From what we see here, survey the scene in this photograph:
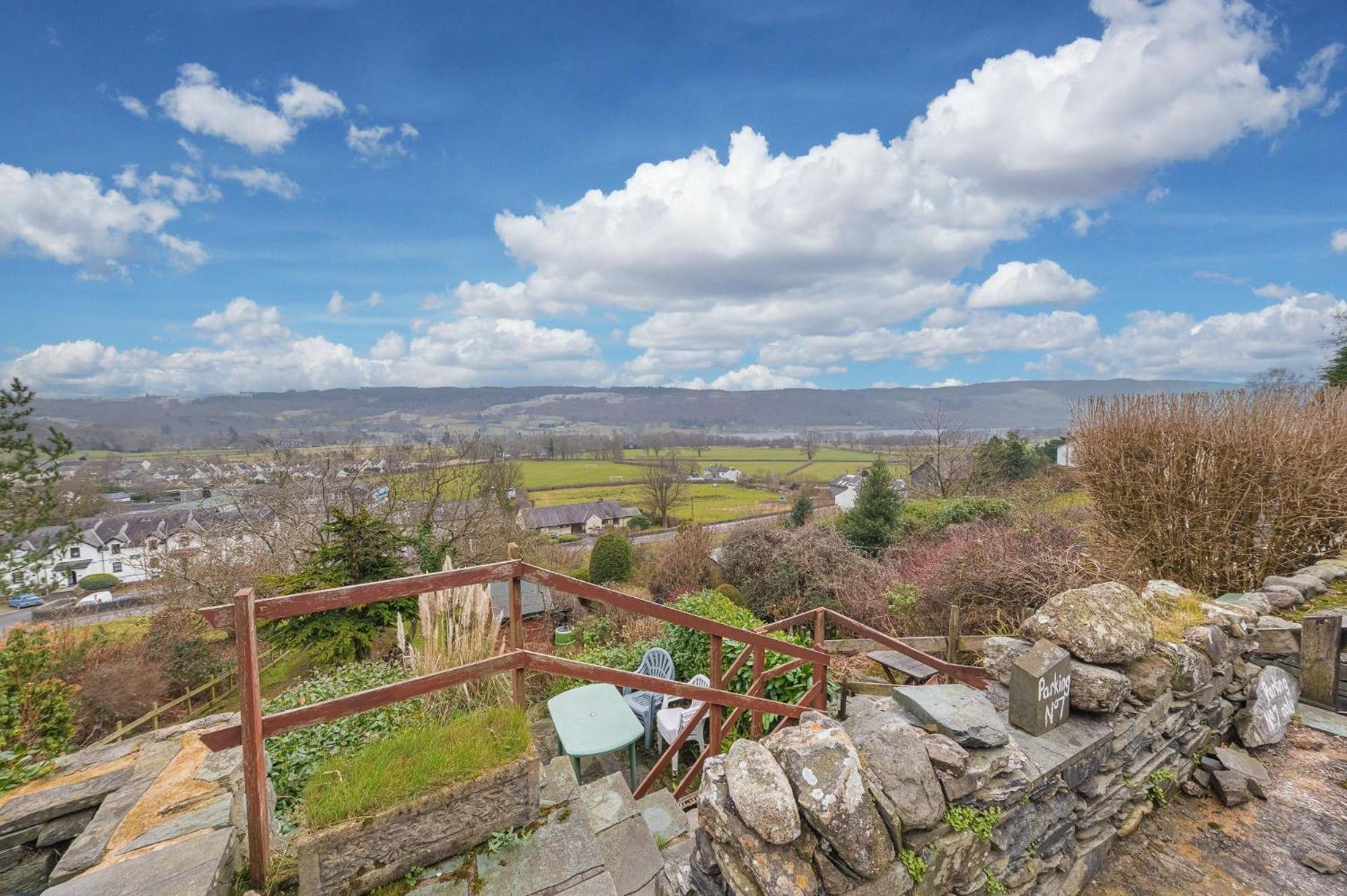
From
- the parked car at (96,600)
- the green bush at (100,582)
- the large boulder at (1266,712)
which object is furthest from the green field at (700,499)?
the large boulder at (1266,712)

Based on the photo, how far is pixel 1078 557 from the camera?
763 centimetres

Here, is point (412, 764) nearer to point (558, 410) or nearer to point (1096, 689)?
point (1096, 689)

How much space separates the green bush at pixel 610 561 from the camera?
18922mm

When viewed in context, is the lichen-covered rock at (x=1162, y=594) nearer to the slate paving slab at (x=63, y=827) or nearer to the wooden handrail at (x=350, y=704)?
the wooden handrail at (x=350, y=704)

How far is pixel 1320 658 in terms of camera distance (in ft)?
13.6

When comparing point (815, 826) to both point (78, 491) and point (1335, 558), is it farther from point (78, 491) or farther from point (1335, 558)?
point (78, 491)

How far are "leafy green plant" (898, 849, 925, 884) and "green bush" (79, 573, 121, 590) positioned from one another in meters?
41.3

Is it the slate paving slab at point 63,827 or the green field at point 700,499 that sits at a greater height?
the slate paving slab at point 63,827

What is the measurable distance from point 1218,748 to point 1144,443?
386 centimetres

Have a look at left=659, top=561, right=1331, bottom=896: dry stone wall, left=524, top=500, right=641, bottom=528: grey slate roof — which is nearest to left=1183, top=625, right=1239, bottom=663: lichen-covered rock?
left=659, top=561, right=1331, bottom=896: dry stone wall

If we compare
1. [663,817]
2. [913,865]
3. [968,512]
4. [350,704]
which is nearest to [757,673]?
[663,817]

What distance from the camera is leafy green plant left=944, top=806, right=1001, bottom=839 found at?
2.20m

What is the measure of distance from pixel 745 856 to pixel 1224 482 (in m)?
7.11

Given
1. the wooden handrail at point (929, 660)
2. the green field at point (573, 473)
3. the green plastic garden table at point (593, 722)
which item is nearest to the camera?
the green plastic garden table at point (593, 722)
